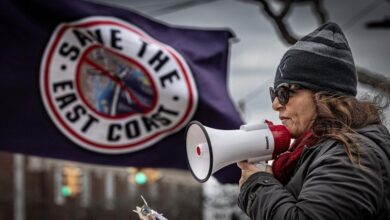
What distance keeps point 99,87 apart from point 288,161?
4160mm

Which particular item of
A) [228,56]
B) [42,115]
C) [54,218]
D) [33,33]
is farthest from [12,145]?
[54,218]

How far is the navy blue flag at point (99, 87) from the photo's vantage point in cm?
604

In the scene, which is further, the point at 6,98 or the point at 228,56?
the point at 228,56

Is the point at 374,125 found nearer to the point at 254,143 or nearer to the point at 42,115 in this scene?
the point at 254,143

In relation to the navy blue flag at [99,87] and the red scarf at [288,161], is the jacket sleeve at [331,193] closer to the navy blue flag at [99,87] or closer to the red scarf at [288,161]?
the red scarf at [288,161]

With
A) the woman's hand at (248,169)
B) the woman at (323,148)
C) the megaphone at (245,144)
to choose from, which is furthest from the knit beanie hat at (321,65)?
the woman's hand at (248,169)

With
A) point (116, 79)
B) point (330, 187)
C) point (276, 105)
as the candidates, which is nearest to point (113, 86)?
point (116, 79)

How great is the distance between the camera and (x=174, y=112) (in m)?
6.44

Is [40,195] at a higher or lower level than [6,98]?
lower

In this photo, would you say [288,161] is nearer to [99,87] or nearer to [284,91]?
[284,91]

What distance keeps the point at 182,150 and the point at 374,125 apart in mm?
4465

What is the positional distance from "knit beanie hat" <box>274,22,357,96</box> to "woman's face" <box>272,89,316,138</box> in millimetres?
33

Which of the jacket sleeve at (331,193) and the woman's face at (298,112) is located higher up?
the woman's face at (298,112)

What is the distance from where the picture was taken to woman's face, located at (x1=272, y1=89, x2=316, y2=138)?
225 centimetres
